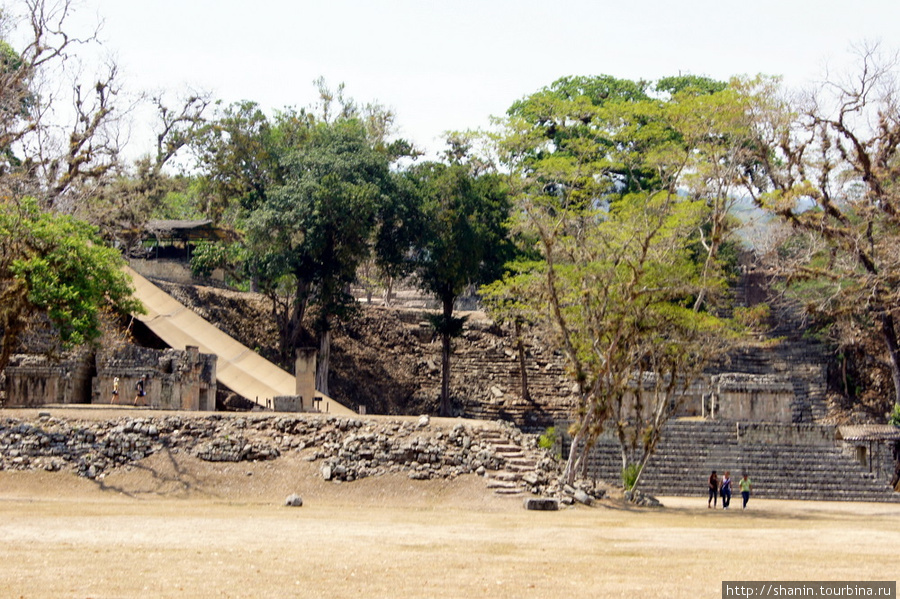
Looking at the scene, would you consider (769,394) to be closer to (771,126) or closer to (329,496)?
(771,126)

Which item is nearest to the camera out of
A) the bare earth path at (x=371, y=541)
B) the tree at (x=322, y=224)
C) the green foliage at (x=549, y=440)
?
the bare earth path at (x=371, y=541)

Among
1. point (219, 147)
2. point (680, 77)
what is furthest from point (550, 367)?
point (680, 77)

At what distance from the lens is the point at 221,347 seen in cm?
3388

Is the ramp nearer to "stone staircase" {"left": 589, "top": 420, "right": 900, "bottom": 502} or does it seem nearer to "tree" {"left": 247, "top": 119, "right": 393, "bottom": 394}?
"tree" {"left": 247, "top": 119, "right": 393, "bottom": 394}

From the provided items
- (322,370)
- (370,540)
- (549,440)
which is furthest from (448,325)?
(370,540)

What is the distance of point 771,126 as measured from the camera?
30219 millimetres

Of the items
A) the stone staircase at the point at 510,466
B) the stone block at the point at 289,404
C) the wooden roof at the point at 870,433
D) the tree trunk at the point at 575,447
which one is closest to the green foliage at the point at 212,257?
the stone block at the point at 289,404

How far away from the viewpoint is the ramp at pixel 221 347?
3089cm

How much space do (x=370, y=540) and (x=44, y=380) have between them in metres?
16.5

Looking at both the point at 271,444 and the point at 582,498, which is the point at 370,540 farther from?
the point at 271,444

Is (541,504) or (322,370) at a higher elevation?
(322,370)

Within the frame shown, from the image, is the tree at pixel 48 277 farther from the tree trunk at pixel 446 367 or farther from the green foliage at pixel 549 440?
the tree trunk at pixel 446 367

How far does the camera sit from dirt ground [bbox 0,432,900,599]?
11.0 m

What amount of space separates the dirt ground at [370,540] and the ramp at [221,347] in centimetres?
783
